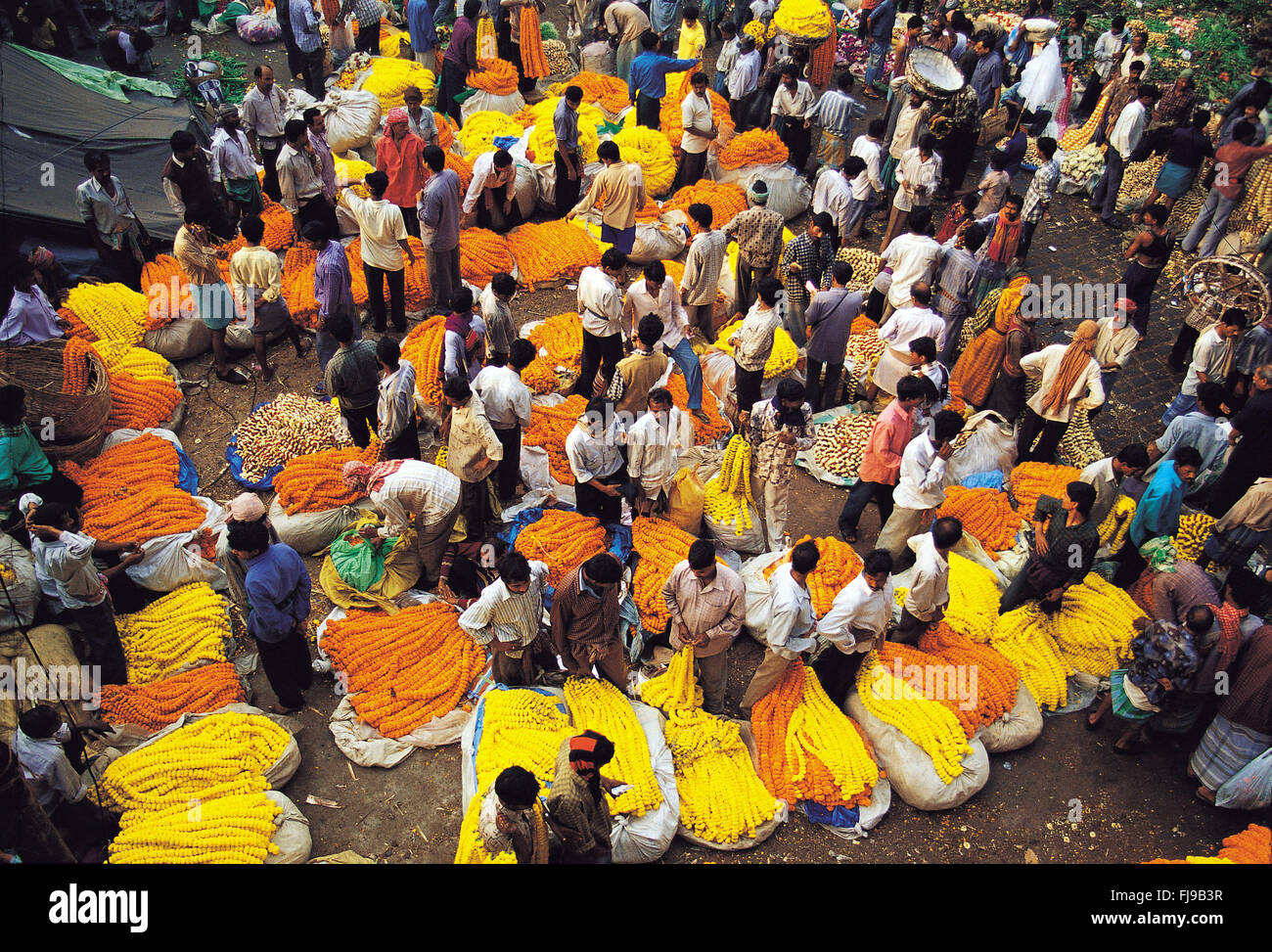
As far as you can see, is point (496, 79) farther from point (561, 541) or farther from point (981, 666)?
point (981, 666)

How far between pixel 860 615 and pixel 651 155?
739 centimetres

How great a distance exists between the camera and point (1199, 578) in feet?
20.7

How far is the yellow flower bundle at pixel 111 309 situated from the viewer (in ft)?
28.3

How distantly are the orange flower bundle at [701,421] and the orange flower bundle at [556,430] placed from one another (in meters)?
0.82

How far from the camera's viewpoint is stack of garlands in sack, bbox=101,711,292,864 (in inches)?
201

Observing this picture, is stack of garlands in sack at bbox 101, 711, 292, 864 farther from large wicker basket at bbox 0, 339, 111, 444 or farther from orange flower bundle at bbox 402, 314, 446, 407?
orange flower bundle at bbox 402, 314, 446, 407

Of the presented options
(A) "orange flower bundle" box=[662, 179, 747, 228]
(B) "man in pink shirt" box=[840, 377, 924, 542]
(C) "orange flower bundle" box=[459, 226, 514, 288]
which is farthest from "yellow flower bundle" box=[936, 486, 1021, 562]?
(C) "orange flower bundle" box=[459, 226, 514, 288]

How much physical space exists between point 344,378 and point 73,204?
4.18 meters

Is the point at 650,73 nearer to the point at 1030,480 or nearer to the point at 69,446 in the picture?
the point at 1030,480

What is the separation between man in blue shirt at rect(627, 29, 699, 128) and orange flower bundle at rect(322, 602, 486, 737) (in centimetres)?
761

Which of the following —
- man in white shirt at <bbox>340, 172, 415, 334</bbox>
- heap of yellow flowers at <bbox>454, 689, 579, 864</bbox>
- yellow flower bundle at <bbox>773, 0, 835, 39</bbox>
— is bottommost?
heap of yellow flowers at <bbox>454, 689, 579, 864</bbox>

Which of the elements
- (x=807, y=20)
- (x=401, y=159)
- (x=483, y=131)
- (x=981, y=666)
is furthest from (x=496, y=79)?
(x=981, y=666)

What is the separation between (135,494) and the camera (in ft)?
23.7

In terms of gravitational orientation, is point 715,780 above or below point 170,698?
below
